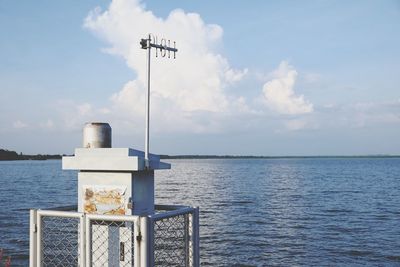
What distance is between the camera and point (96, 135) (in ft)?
23.0

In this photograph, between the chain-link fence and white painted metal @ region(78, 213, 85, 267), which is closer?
white painted metal @ region(78, 213, 85, 267)

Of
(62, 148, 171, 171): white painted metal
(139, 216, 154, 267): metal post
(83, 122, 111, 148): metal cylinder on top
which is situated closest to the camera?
A: (139, 216, 154, 267): metal post

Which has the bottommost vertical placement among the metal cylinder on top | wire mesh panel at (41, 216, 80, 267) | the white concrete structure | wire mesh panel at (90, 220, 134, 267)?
wire mesh panel at (41, 216, 80, 267)

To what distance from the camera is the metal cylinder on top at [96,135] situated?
275 inches

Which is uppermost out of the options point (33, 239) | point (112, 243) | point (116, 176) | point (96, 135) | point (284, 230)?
point (96, 135)

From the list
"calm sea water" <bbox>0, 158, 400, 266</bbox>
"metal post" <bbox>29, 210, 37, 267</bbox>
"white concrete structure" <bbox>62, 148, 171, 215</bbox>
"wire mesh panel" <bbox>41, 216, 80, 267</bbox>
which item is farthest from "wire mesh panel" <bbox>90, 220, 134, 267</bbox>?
"calm sea water" <bbox>0, 158, 400, 266</bbox>

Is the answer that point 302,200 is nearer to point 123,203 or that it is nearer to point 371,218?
point 371,218

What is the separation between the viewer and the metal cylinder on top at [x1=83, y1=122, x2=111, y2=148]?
698 cm

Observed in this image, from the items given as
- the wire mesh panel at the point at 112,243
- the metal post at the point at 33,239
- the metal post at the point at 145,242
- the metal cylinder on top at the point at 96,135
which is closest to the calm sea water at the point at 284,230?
the wire mesh panel at the point at 112,243

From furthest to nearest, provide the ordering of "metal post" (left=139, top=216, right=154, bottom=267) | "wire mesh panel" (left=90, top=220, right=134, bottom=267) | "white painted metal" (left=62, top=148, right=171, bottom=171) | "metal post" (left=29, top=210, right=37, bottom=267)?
"wire mesh panel" (left=90, top=220, right=134, bottom=267)
"white painted metal" (left=62, top=148, right=171, bottom=171)
"metal post" (left=29, top=210, right=37, bottom=267)
"metal post" (left=139, top=216, right=154, bottom=267)

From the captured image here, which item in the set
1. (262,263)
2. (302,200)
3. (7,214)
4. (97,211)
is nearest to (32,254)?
(97,211)

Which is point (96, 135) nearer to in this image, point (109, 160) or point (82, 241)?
point (109, 160)

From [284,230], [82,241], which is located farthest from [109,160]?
[284,230]

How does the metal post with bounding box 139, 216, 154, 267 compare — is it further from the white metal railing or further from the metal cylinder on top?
the metal cylinder on top
